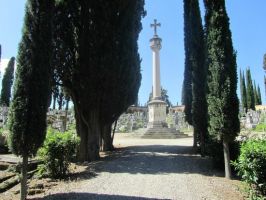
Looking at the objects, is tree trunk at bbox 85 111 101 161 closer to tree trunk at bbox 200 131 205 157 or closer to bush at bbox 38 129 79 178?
bush at bbox 38 129 79 178

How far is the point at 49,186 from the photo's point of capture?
8.59m

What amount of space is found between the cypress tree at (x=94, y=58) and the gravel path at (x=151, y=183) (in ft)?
→ 9.29

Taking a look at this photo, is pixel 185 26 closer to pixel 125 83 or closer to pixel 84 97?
pixel 125 83

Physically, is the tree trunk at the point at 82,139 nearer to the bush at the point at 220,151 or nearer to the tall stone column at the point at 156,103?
the bush at the point at 220,151

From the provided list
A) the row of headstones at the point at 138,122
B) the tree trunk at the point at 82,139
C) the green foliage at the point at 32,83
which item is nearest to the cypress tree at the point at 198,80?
the tree trunk at the point at 82,139

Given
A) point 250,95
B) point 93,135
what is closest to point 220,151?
point 93,135

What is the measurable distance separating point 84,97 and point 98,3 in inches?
176

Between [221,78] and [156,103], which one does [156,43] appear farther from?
[221,78]

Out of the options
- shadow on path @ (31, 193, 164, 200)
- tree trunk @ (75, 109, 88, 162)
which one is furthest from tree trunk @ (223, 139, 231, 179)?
tree trunk @ (75, 109, 88, 162)

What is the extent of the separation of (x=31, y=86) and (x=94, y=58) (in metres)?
5.61

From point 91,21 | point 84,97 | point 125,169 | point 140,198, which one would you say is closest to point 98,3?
point 91,21

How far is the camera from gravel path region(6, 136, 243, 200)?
24.8 feet

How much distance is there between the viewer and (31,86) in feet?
24.9

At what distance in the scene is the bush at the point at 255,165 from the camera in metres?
6.82
